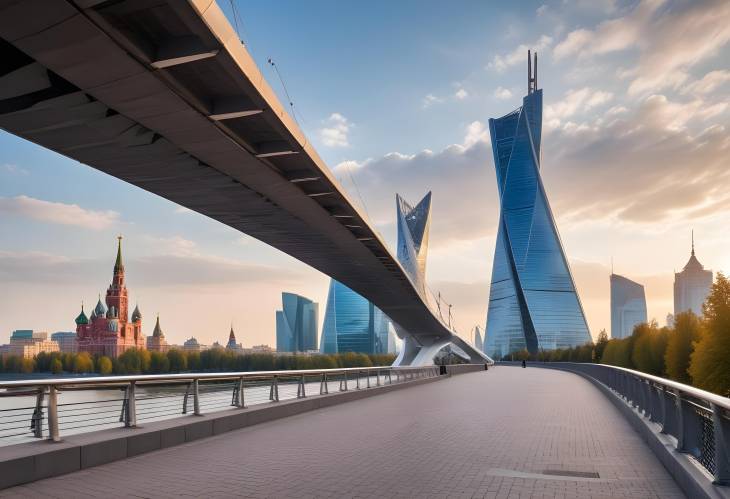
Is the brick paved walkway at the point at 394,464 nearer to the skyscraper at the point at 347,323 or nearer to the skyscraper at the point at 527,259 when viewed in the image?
the skyscraper at the point at 527,259

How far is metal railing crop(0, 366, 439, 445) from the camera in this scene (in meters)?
7.52

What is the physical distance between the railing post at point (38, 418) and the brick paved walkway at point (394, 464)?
0.80 metres

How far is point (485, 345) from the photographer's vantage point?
166m

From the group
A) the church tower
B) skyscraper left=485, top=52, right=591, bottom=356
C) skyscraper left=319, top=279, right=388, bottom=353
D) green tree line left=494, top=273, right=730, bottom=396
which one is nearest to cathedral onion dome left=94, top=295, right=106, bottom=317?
the church tower

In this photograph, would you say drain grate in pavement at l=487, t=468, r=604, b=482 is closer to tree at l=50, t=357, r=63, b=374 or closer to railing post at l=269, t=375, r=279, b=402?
railing post at l=269, t=375, r=279, b=402

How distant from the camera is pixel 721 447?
17.3 ft

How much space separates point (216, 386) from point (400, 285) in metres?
35.4

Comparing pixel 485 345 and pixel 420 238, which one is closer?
pixel 420 238

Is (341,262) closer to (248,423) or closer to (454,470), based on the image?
(248,423)

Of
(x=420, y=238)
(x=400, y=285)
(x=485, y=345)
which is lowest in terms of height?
(x=485, y=345)

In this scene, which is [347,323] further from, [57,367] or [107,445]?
[107,445]

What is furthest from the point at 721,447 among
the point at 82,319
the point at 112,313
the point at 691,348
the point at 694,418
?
the point at 82,319

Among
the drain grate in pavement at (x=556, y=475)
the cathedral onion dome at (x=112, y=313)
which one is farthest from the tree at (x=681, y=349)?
the cathedral onion dome at (x=112, y=313)

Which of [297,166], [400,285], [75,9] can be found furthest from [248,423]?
[400,285]
